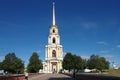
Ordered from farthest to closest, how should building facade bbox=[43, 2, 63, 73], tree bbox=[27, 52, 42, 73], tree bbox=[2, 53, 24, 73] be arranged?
1. building facade bbox=[43, 2, 63, 73]
2. tree bbox=[27, 52, 42, 73]
3. tree bbox=[2, 53, 24, 73]

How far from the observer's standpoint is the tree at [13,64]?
126188 millimetres

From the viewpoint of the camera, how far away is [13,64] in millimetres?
127125

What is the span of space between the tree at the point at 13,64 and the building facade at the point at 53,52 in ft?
124

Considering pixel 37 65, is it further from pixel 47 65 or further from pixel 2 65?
pixel 47 65

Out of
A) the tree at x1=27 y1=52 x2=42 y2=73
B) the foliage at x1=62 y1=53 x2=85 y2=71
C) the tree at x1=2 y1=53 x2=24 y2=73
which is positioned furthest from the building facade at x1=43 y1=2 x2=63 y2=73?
the tree at x1=27 y1=52 x2=42 y2=73

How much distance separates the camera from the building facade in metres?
174

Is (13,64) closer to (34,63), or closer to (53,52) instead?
(34,63)

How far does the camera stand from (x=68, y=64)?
146 meters

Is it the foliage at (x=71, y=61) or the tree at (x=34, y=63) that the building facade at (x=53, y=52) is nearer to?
the foliage at (x=71, y=61)

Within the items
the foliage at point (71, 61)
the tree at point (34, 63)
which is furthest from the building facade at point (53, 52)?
the tree at point (34, 63)

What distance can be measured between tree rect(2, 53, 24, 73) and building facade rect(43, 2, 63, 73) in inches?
1492

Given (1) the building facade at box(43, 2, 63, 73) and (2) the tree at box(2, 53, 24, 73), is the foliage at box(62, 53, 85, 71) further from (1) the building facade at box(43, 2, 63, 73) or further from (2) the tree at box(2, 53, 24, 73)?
(1) the building facade at box(43, 2, 63, 73)

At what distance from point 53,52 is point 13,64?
52.7m

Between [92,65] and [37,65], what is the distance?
29746 millimetres
